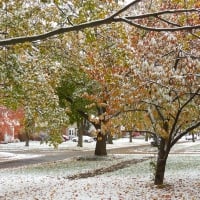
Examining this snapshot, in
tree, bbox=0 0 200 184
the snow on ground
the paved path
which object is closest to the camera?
tree, bbox=0 0 200 184

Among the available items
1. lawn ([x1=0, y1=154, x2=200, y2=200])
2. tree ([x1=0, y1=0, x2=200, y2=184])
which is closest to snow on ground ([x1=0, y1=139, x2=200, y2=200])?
lawn ([x1=0, y1=154, x2=200, y2=200])

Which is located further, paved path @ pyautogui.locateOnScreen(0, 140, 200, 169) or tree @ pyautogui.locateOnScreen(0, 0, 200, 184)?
paved path @ pyautogui.locateOnScreen(0, 140, 200, 169)

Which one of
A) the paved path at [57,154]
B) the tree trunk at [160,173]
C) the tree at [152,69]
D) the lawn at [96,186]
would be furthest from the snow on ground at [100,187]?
the paved path at [57,154]

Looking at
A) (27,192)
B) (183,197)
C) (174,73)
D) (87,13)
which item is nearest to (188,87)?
(174,73)

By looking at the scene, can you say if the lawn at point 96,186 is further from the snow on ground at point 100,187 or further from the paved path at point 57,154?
the paved path at point 57,154

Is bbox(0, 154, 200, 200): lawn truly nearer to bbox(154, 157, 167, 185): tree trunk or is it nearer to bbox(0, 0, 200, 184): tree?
bbox(154, 157, 167, 185): tree trunk

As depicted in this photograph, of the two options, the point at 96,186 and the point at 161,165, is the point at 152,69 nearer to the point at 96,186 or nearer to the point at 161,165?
the point at 161,165

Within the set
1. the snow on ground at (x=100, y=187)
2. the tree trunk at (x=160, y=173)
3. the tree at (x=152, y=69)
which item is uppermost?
the tree at (x=152, y=69)

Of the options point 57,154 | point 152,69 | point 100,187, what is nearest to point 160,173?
point 100,187

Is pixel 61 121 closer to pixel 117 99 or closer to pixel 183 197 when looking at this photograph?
pixel 117 99

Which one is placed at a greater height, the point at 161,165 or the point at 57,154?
the point at 57,154

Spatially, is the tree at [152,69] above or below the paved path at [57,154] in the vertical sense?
above

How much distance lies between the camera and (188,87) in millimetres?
A: 13672

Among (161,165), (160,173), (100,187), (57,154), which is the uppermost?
(57,154)
